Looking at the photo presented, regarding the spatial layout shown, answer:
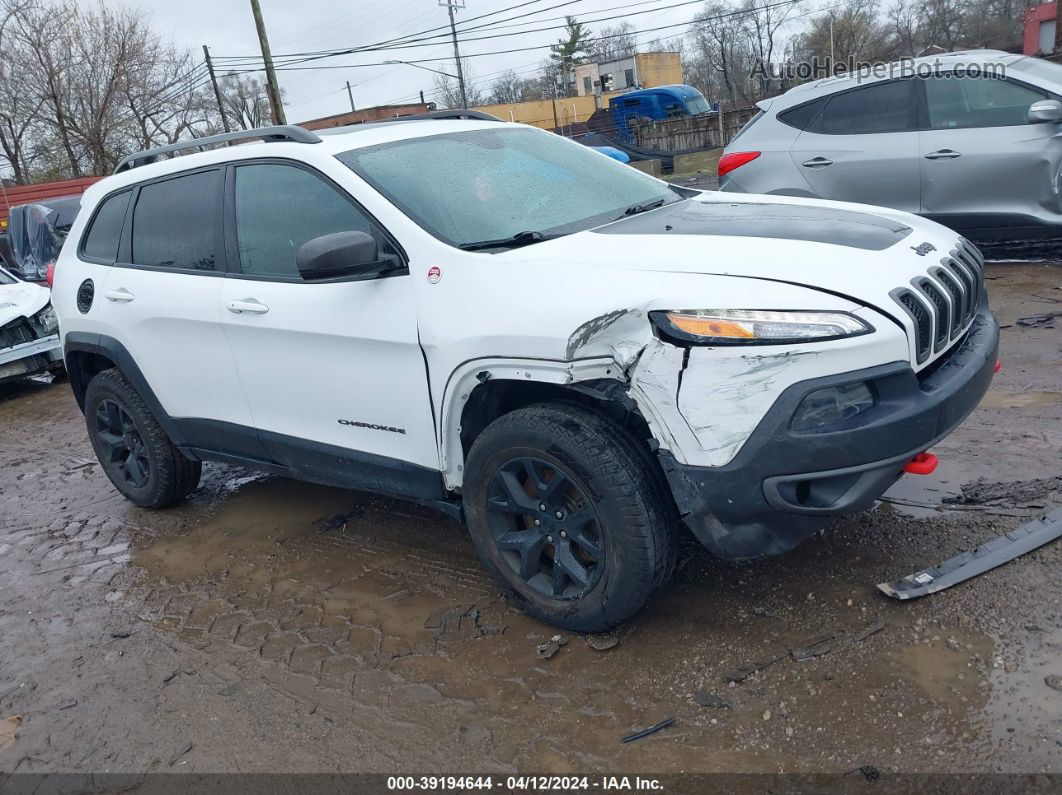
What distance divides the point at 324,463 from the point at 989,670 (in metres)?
2.58

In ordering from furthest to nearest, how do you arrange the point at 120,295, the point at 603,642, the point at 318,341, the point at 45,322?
the point at 45,322, the point at 120,295, the point at 318,341, the point at 603,642

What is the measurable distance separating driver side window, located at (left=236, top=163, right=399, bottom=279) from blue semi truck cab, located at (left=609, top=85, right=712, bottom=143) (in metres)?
31.0

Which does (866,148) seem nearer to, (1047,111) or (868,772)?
(1047,111)

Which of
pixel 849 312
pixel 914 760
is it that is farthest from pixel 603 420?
pixel 914 760

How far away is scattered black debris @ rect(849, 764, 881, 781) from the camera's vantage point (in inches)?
88.8

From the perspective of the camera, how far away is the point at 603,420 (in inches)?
111

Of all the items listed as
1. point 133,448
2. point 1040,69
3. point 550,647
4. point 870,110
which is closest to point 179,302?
point 133,448

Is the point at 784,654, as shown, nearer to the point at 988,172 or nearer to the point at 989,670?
the point at 989,670

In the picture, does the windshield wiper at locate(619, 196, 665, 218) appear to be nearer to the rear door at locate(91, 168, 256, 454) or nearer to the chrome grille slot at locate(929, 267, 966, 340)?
the chrome grille slot at locate(929, 267, 966, 340)

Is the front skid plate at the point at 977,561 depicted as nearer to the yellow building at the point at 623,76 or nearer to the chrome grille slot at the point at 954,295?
the chrome grille slot at the point at 954,295

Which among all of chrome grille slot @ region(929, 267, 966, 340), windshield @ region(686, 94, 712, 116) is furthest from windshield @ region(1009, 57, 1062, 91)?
windshield @ region(686, 94, 712, 116)

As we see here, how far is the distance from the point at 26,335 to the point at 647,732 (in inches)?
327

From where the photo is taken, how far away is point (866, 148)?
22.9 feet

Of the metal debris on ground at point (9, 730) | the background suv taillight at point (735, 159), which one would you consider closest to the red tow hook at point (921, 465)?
the metal debris on ground at point (9, 730)
